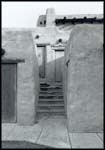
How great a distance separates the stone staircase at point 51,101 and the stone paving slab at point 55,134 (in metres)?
0.83

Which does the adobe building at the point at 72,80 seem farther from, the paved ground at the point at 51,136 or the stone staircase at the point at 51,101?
the paved ground at the point at 51,136

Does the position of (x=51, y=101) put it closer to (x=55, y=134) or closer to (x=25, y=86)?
(x=25, y=86)

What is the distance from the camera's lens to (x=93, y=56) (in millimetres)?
7852

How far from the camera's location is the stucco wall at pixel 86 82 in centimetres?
783

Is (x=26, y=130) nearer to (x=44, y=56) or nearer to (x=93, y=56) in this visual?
(x=93, y=56)

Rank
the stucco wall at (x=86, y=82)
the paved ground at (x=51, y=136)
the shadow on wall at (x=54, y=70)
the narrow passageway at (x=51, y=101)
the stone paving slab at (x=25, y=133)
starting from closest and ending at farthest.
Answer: the paved ground at (x=51, y=136), the stone paving slab at (x=25, y=133), the stucco wall at (x=86, y=82), the narrow passageway at (x=51, y=101), the shadow on wall at (x=54, y=70)

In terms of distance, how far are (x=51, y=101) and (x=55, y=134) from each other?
13.0ft

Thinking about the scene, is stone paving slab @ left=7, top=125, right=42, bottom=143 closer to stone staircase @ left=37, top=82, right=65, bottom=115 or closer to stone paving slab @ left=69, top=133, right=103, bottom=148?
stone paving slab @ left=69, top=133, right=103, bottom=148

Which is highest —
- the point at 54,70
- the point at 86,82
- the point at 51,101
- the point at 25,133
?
the point at 86,82

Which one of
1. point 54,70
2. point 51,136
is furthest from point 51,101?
point 54,70

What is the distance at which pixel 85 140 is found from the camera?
6.77m

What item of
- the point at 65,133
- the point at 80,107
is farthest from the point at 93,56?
the point at 65,133

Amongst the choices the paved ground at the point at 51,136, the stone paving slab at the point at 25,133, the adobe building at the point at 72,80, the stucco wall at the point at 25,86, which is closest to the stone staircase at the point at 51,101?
the adobe building at the point at 72,80

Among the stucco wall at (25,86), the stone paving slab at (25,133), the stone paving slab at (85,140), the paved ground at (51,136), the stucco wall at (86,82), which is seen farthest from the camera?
the stucco wall at (25,86)
